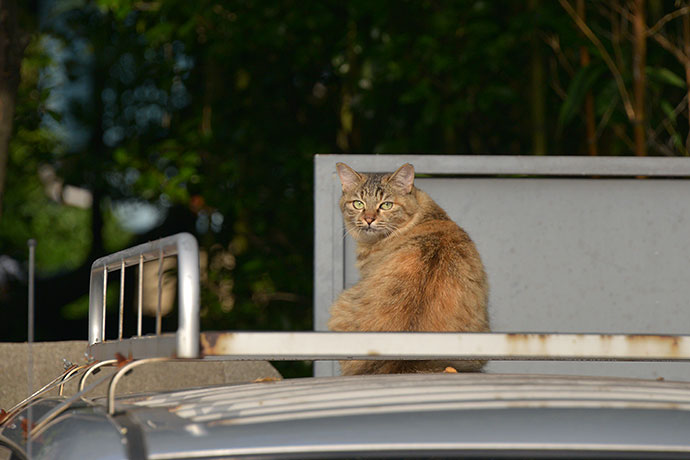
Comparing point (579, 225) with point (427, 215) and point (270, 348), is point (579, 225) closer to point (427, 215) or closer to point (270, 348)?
point (427, 215)

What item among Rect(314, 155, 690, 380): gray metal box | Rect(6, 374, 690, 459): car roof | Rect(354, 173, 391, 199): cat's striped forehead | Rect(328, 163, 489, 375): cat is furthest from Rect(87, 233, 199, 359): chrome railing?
Rect(354, 173, 391, 199): cat's striped forehead

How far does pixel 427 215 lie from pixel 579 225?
69cm

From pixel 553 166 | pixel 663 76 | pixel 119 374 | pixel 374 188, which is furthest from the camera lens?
pixel 663 76

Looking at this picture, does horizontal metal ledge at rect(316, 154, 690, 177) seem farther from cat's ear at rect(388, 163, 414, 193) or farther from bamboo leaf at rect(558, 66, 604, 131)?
bamboo leaf at rect(558, 66, 604, 131)

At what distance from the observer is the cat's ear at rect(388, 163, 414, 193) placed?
4414 millimetres

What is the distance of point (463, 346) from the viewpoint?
1.43m

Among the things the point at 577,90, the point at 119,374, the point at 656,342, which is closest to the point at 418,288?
the point at 656,342

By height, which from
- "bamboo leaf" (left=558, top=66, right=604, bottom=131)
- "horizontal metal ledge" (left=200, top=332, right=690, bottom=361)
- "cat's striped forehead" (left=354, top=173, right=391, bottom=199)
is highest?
"bamboo leaf" (left=558, top=66, right=604, bottom=131)

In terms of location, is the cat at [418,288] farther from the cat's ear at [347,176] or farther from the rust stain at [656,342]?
the rust stain at [656,342]

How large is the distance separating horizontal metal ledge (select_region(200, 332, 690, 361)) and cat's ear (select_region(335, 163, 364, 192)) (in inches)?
118

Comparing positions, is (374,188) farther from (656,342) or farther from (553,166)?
(656,342)

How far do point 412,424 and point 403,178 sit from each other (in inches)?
129

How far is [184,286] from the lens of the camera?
1.31m

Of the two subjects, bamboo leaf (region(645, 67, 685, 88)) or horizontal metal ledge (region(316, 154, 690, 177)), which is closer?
horizontal metal ledge (region(316, 154, 690, 177))
